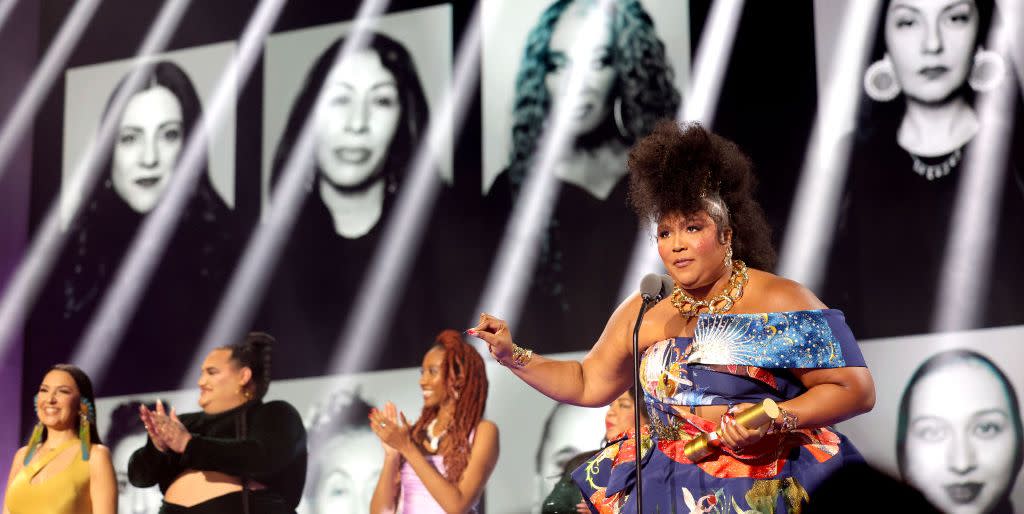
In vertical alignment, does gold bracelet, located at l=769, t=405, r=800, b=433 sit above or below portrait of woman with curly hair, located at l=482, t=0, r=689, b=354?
below

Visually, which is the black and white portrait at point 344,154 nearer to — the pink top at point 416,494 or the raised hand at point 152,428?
the raised hand at point 152,428

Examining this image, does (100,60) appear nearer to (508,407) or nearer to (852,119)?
(508,407)

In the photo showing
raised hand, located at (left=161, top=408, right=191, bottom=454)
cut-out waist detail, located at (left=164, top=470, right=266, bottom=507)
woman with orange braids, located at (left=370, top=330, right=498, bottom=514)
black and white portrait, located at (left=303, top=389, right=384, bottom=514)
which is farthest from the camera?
black and white portrait, located at (left=303, top=389, right=384, bottom=514)

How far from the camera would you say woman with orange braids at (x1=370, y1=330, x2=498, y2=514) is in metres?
5.17

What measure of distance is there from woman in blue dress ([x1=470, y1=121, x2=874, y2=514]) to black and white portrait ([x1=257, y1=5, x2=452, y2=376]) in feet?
11.0

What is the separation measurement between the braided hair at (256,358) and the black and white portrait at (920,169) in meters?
2.89

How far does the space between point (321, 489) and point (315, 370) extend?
2.22 feet

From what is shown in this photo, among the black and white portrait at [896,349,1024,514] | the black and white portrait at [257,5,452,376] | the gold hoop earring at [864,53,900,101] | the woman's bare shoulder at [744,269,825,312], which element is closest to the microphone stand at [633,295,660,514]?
the woman's bare shoulder at [744,269,825,312]

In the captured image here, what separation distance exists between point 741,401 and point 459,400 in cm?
280

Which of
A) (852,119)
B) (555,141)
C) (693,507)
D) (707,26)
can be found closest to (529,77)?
(555,141)

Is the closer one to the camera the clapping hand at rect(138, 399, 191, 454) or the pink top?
the pink top

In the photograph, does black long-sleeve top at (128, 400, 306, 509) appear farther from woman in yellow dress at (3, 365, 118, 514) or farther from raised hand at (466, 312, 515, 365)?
raised hand at (466, 312, 515, 365)

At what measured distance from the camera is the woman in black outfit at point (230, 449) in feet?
18.0

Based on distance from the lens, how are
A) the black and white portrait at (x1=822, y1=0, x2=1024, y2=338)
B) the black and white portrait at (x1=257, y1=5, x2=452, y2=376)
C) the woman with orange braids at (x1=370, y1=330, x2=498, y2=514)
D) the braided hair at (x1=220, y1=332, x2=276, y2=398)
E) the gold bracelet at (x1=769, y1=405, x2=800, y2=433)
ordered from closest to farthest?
the gold bracelet at (x1=769, y1=405, x2=800, y2=433) → the black and white portrait at (x1=822, y1=0, x2=1024, y2=338) → the woman with orange braids at (x1=370, y1=330, x2=498, y2=514) → the braided hair at (x1=220, y1=332, x2=276, y2=398) → the black and white portrait at (x1=257, y1=5, x2=452, y2=376)
